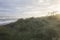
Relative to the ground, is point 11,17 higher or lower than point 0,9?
lower

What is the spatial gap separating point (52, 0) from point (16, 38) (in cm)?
103

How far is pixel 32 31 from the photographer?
109cm

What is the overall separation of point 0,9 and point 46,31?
0.76m

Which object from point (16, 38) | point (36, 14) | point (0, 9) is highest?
point (0, 9)

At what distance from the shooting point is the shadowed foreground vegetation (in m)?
1.03

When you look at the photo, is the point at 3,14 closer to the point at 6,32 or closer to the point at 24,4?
the point at 24,4

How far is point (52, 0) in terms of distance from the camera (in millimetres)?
1836

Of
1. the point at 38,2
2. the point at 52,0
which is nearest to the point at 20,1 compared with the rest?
the point at 38,2

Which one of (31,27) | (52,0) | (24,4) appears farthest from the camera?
(52,0)

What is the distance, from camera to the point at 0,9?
1.59 meters

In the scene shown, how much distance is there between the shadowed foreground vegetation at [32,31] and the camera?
1025 millimetres

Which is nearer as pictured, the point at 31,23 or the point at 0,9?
the point at 31,23

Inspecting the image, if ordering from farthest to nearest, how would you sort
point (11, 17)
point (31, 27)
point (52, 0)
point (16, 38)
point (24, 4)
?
1. point (52, 0)
2. point (24, 4)
3. point (11, 17)
4. point (31, 27)
5. point (16, 38)

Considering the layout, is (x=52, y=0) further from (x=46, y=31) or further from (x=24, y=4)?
(x=46, y=31)
